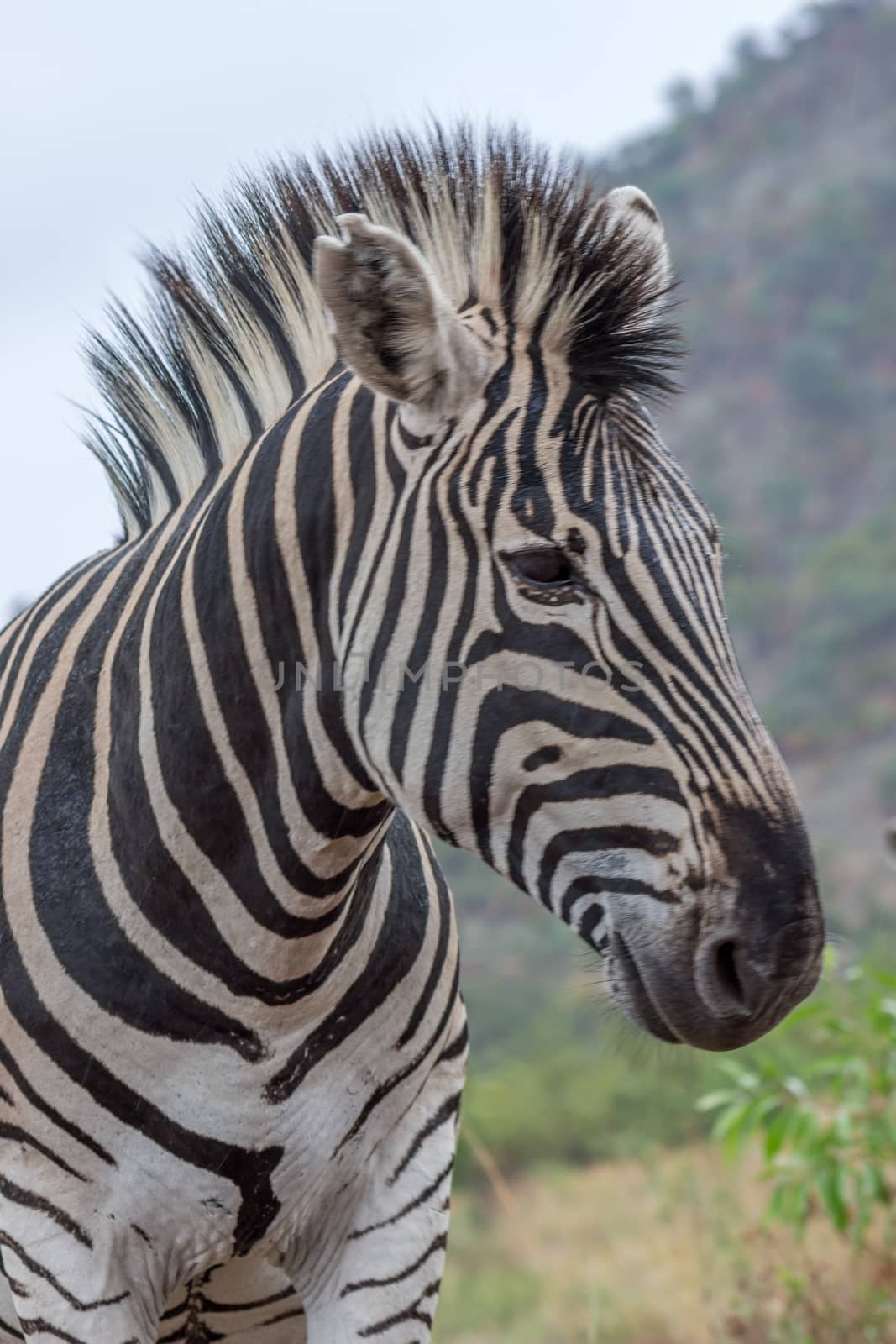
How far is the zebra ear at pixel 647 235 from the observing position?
2875 mm

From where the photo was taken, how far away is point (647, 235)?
3.12 meters

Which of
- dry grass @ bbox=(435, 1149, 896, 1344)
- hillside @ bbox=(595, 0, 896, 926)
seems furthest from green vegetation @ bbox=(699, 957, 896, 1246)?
hillside @ bbox=(595, 0, 896, 926)

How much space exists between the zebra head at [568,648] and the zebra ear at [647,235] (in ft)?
0.29

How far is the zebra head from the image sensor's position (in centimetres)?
238

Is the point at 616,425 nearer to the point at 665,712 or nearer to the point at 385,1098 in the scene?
the point at 665,712

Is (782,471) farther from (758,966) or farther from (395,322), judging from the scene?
(758,966)

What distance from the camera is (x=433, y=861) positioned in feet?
11.7

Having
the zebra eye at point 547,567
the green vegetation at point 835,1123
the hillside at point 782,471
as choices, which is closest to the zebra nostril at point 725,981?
the zebra eye at point 547,567

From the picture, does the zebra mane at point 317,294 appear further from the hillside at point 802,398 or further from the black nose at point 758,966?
the hillside at point 802,398

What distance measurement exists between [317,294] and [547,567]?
1056 millimetres

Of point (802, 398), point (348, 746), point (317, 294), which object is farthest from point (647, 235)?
point (802, 398)

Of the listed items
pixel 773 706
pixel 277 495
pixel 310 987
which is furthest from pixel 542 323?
pixel 773 706

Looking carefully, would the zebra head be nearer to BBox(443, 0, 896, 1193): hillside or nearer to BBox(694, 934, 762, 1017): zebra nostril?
BBox(694, 934, 762, 1017): zebra nostril

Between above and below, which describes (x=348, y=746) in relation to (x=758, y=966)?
above
